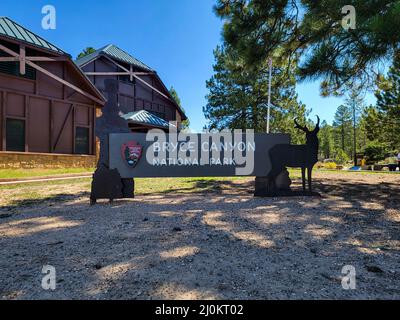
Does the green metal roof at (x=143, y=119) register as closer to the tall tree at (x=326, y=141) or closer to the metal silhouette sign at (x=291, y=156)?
the metal silhouette sign at (x=291, y=156)

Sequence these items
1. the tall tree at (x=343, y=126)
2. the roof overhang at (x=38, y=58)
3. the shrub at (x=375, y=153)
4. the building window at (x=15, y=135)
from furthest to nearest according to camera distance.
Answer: the tall tree at (x=343, y=126), the shrub at (x=375, y=153), the building window at (x=15, y=135), the roof overhang at (x=38, y=58)

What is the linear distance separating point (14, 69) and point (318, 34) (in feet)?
48.8

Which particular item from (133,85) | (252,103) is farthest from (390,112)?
(133,85)

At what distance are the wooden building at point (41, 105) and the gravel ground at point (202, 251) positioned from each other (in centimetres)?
1020

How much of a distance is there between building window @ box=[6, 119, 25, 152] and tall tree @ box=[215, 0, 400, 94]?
11.8 metres

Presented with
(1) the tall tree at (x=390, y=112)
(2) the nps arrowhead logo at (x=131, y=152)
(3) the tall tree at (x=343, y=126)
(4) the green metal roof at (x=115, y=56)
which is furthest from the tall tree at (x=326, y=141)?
(2) the nps arrowhead logo at (x=131, y=152)

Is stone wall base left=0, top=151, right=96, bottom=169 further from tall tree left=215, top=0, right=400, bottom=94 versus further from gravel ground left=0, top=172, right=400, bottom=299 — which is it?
tall tree left=215, top=0, right=400, bottom=94

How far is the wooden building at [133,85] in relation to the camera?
19.5 m

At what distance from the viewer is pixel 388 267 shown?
270 cm

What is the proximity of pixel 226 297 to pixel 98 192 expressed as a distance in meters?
4.83

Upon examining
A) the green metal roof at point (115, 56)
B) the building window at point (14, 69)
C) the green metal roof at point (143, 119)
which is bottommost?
the green metal roof at point (143, 119)

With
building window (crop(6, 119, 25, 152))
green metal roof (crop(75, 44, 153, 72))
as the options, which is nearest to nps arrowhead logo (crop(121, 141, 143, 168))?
building window (crop(6, 119, 25, 152))

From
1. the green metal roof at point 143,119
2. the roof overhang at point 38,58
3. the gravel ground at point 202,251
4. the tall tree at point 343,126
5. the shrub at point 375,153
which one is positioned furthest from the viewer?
the tall tree at point 343,126
